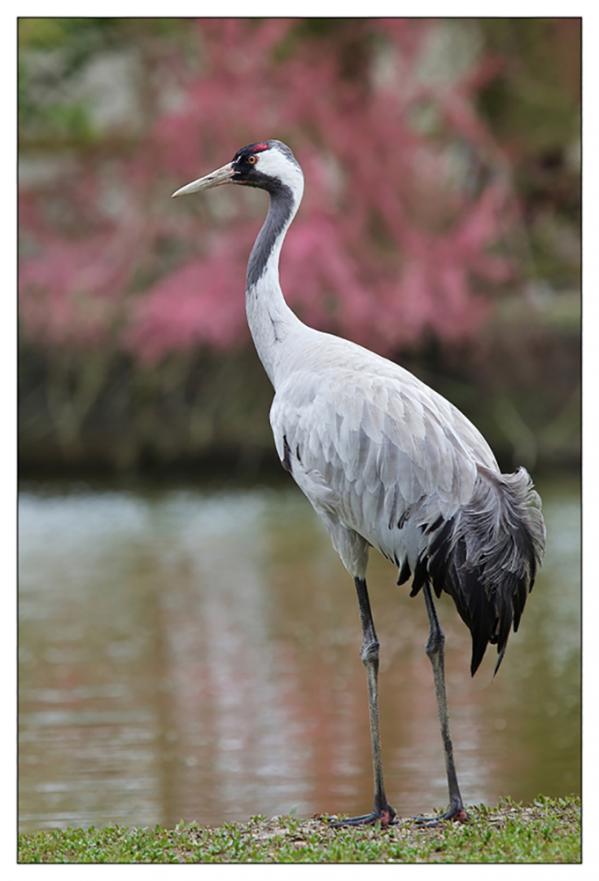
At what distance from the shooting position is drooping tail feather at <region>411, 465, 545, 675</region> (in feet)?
17.6

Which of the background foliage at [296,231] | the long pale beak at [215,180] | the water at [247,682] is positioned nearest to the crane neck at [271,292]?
the long pale beak at [215,180]

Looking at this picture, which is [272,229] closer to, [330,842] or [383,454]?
[383,454]

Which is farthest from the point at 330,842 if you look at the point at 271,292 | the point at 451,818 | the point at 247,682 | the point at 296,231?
the point at 296,231

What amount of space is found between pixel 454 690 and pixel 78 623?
11.4 feet

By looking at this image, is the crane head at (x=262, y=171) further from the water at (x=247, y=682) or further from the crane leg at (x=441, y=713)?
the water at (x=247, y=682)

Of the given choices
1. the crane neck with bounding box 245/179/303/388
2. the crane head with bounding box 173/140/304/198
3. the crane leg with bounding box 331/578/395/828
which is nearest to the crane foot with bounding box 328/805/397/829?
the crane leg with bounding box 331/578/395/828

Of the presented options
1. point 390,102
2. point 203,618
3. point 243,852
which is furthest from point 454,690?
point 390,102

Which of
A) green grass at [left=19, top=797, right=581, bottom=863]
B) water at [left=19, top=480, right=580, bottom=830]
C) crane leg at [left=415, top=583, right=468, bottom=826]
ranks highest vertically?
crane leg at [left=415, top=583, right=468, bottom=826]

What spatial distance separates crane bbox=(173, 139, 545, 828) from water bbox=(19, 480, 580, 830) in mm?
2170

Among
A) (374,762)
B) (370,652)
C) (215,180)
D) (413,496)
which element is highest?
(215,180)

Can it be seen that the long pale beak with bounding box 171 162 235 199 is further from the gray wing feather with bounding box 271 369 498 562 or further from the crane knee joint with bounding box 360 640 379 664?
the crane knee joint with bounding box 360 640 379 664

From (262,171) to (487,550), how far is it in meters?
1.96

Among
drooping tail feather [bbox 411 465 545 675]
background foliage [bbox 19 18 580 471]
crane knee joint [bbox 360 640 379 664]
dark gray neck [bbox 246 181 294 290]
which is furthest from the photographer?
background foliage [bbox 19 18 580 471]

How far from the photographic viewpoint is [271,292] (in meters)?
6.19
